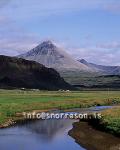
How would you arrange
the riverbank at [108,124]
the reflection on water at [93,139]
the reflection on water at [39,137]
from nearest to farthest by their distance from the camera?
1. the reflection on water at [93,139]
2. the reflection on water at [39,137]
3. the riverbank at [108,124]

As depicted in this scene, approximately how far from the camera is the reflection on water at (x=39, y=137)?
57.7 metres

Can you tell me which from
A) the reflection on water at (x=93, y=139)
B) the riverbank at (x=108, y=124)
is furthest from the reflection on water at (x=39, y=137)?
the riverbank at (x=108, y=124)

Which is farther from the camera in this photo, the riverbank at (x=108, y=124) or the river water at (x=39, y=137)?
the riverbank at (x=108, y=124)

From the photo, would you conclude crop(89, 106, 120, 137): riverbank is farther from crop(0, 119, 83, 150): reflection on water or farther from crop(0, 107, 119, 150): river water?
crop(0, 119, 83, 150): reflection on water

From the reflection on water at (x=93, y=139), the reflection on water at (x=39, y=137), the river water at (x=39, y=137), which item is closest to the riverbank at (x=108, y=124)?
the reflection on water at (x=93, y=139)

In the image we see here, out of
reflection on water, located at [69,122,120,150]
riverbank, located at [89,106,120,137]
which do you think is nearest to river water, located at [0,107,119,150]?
reflection on water, located at [69,122,120,150]

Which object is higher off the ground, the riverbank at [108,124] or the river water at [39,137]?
the riverbank at [108,124]

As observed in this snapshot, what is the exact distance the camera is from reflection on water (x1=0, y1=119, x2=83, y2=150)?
57688 mm

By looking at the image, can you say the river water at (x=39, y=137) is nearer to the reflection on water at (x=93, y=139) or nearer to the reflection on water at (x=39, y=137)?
the reflection on water at (x=39, y=137)

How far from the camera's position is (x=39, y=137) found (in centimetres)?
6681

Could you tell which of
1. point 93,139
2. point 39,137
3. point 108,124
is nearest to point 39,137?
point 39,137

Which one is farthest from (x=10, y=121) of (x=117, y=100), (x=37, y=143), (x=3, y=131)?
(x=117, y=100)

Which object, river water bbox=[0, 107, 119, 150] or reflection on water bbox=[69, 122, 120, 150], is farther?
river water bbox=[0, 107, 119, 150]

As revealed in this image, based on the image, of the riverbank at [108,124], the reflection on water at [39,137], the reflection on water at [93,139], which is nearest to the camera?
the reflection on water at [93,139]
